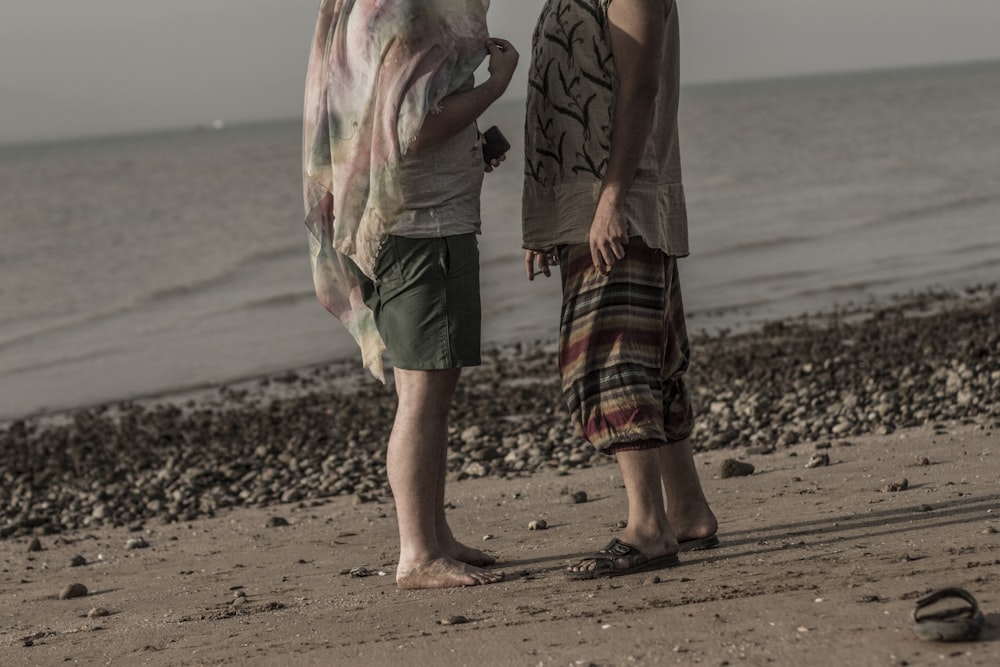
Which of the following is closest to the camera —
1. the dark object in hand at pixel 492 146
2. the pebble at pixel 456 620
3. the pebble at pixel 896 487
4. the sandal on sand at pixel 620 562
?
the pebble at pixel 456 620

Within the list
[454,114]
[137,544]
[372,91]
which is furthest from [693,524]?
[137,544]

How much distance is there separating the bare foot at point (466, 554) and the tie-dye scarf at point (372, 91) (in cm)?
108

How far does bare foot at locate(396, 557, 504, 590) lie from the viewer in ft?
14.3

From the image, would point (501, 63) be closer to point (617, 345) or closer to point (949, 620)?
point (617, 345)

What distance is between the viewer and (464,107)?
→ 412 centimetres

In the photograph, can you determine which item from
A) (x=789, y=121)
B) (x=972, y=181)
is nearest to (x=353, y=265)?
(x=972, y=181)

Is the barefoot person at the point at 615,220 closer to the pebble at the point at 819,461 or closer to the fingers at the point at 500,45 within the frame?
the fingers at the point at 500,45

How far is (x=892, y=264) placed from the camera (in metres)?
15.2

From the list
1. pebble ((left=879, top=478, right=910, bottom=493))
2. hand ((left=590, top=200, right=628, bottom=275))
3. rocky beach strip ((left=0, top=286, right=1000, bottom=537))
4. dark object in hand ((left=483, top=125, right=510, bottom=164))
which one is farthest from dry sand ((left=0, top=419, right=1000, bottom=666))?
dark object in hand ((left=483, top=125, right=510, bottom=164))

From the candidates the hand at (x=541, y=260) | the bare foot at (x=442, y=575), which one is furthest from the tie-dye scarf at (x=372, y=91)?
the bare foot at (x=442, y=575)

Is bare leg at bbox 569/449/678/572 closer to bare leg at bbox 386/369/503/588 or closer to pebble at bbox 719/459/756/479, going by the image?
bare leg at bbox 386/369/503/588

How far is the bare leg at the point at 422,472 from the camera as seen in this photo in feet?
14.0

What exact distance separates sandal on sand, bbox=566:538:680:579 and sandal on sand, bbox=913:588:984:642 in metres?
1.11

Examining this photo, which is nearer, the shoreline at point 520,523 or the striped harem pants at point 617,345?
the shoreline at point 520,523
